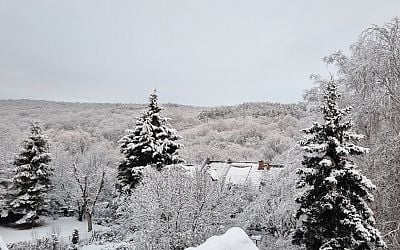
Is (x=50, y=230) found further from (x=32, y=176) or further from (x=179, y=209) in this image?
(x=179, y=209)

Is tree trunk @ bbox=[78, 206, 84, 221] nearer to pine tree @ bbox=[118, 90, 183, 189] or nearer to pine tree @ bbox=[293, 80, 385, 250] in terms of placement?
pine tree @ bbox=[118, 90, 183, 189]

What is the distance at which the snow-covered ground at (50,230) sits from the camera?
2601 centimetres

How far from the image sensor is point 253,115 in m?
74.0

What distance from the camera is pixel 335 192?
31.3 ft

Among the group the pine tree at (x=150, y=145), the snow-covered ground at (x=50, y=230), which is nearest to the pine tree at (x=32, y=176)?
the snow-covered ground at (x=50, y=230)

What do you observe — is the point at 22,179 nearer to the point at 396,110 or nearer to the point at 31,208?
the point at 31,208

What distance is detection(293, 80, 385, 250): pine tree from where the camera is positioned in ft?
30.6

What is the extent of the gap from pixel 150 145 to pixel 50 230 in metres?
10.9

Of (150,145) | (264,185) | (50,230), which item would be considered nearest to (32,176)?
(50,230)

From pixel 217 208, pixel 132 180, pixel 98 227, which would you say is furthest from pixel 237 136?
pixel 217 208

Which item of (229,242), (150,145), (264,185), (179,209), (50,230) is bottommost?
(50,230)

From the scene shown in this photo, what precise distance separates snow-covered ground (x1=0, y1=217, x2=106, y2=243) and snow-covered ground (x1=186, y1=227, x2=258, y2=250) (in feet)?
73.3

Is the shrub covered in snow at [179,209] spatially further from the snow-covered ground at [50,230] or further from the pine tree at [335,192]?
the snow-covered ground at [50,230]

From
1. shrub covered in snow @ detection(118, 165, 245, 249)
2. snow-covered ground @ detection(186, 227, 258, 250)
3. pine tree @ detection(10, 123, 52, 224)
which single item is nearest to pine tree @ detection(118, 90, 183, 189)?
shrub covered in snow @ detection(118, 165, 245, 249)
